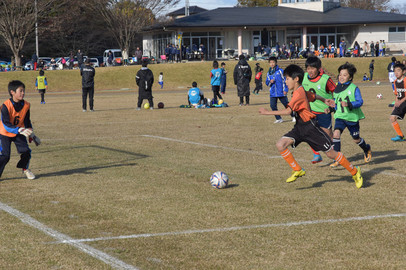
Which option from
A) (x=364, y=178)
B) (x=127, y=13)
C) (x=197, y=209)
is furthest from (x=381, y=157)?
(x=127, y=13)

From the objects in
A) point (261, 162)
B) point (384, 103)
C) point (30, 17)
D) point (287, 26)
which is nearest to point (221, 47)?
point (287, 26)

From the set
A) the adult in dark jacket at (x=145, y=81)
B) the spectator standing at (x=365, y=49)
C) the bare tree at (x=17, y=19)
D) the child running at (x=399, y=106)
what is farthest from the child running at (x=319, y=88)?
the spectator standing at (x=365, y=49)

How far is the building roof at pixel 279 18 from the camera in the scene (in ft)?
218

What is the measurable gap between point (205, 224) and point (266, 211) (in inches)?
37.3

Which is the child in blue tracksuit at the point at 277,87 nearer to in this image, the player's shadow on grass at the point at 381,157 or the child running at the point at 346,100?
the player's shadow on grass at the point at 381,157

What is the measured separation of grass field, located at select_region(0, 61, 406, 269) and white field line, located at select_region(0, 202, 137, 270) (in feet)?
0.05

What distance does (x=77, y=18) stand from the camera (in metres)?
63.8

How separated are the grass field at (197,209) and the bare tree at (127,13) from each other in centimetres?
4878

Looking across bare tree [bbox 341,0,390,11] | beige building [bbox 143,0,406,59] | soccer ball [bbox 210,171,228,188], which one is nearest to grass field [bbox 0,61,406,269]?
soccer ball [bbox 210,171,228,188]

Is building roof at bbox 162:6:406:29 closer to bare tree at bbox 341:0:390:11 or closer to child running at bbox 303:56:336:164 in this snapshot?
bare tree at bbox 341:0:390:11

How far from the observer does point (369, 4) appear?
98.3 meters

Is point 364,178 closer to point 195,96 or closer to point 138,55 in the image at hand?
point 195,96

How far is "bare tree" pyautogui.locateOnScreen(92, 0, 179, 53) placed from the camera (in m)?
60.5

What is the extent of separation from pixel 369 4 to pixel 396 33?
3193 centimetres
